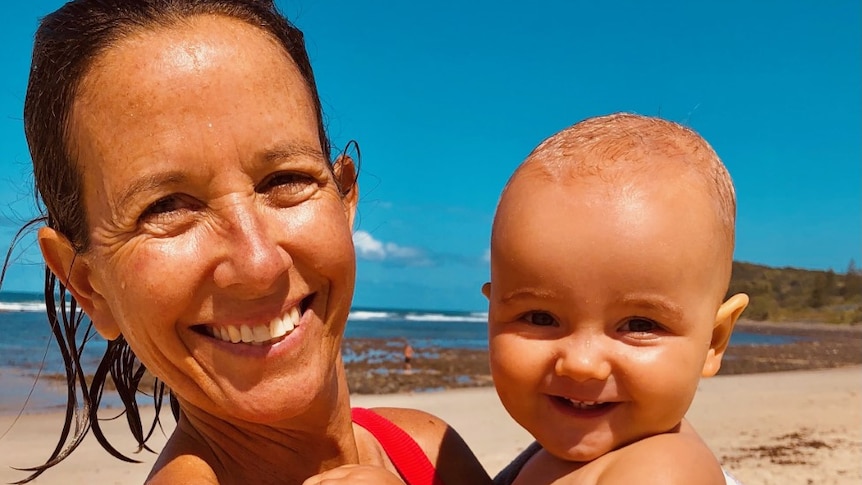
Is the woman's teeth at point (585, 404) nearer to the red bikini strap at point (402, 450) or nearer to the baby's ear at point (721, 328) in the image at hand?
the baby's ear at point (721, 328)

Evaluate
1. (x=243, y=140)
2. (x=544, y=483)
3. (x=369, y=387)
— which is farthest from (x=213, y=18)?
(x=369, y=387)

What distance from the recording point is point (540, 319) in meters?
2.14

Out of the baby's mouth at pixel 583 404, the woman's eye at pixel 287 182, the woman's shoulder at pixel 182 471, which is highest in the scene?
the woman's eye at pixel 287 182

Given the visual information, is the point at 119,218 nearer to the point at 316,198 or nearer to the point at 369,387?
the point at 316,198

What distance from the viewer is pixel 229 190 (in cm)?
171

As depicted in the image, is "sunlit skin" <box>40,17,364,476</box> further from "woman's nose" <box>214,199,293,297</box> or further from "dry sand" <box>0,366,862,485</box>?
"dry sand" <box>0,366,862,485</box>

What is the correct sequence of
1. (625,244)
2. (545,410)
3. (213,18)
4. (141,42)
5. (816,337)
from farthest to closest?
(816,337) → (545,410) → (625,244) → (213,18) → (141,42)

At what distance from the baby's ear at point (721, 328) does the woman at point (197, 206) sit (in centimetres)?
104

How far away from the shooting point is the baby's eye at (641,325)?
80.8 inches

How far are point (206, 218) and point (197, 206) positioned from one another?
0.12ft

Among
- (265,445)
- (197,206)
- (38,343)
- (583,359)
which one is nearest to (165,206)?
(197,206)

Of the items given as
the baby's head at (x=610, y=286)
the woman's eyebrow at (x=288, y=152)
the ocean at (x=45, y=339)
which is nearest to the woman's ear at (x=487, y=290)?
the baby's head at (x=610, y=286)

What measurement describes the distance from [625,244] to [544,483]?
28.2 inches

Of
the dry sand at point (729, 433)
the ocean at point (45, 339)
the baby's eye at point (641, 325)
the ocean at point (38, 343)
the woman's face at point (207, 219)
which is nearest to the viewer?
the woman's face at point (207, 219)
